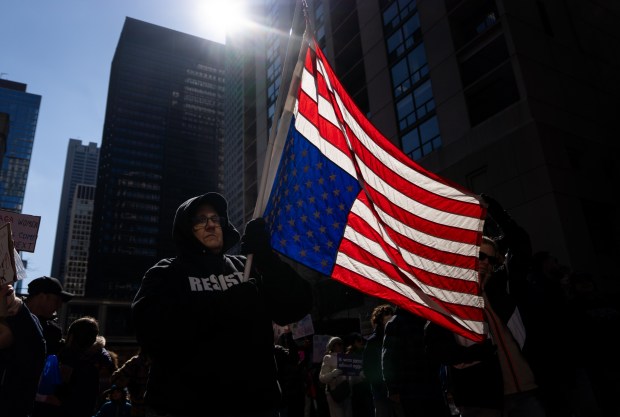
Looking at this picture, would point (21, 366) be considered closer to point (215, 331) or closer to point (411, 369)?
point (215, 331)

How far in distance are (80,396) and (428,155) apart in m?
19.2

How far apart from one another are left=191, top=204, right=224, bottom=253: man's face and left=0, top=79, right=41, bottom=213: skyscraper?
643 feet

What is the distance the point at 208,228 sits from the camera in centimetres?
279

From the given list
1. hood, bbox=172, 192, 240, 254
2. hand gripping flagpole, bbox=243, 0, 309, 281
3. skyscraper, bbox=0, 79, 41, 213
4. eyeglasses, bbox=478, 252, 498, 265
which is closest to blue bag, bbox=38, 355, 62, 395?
hood, bbox=172, 192, 240, 254

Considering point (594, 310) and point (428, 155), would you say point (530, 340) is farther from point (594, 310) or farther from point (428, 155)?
point (428, 155)

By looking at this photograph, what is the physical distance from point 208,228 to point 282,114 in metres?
1.11

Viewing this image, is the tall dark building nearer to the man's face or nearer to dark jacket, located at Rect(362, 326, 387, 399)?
dark jacket, located at Rect(362, 326, 387, 399)

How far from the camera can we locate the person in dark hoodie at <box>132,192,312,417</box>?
2203 millimetres

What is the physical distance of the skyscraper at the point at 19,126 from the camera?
558 feet

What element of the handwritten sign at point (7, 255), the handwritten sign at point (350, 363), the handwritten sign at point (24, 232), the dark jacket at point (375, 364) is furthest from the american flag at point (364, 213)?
the handwritten sign at point (350, 363)

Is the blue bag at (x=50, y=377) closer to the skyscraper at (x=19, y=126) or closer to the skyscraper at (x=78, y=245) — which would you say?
the skyscraper at (x=19, y=126)

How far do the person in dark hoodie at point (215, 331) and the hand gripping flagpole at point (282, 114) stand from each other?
0.77ft

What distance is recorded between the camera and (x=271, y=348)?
247cm

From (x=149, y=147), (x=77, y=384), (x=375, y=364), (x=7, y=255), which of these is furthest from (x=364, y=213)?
(x=149, y=147)
